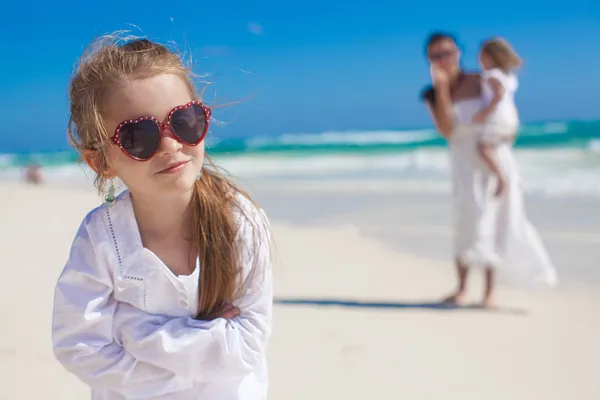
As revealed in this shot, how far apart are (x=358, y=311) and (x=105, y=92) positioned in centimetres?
348

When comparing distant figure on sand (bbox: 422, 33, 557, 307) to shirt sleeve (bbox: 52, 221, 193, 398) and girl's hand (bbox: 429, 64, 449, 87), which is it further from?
shirt sleeve (bbox: 52, 221, 193, 398)

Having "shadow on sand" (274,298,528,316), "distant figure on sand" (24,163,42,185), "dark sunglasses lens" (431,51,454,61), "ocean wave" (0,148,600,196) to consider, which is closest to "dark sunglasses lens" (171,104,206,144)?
"shadow on sand" (274,298,528,316)

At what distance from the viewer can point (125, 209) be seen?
1925mm

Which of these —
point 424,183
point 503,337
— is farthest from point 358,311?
point 424,183

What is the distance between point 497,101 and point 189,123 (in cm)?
359

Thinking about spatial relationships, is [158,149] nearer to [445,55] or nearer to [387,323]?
[387,323]

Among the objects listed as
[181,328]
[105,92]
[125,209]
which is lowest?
[181,328]

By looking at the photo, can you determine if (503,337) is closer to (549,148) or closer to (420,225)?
(420,225)

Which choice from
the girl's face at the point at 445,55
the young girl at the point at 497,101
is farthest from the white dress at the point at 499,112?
the girl's face at the point at 445,55

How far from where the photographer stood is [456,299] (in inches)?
202

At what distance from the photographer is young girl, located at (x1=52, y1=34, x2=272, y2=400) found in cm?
180

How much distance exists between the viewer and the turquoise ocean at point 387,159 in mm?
15727

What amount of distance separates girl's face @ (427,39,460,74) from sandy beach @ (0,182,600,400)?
72.5 inches

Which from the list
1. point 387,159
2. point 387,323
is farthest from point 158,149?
point 387,159
